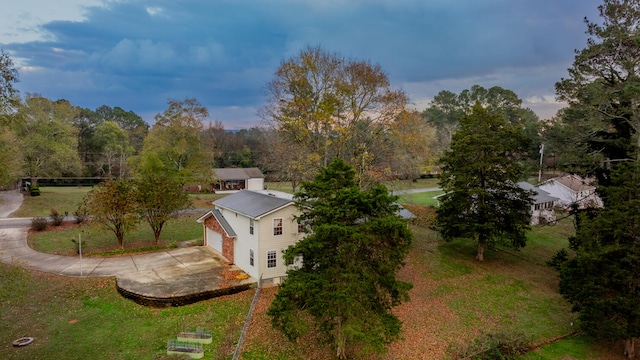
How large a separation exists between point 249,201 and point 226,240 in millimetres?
2889

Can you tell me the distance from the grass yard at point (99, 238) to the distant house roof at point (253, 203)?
5.69 metres

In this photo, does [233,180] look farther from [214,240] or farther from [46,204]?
[214,240]

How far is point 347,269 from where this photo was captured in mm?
10914

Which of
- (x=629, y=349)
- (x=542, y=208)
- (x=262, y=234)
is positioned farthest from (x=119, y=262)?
(x=542, y=208)

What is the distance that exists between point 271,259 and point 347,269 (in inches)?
331

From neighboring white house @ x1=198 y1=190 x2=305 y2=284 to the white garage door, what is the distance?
1.75 metres

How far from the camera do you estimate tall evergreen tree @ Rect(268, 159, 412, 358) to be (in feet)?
35.1

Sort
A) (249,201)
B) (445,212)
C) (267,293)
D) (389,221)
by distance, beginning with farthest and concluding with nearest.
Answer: (445,212)
(249,201)
(267,293)
(389,221)

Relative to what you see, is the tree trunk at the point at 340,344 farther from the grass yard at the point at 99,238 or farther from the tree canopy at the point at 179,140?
the tree canopy at the point at 179,140

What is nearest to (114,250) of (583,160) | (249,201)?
(249,201)

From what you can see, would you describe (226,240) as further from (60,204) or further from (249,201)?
(60,204)

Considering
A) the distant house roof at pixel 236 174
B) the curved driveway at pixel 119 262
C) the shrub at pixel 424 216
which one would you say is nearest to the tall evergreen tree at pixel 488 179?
the shrub at pixel 424 216

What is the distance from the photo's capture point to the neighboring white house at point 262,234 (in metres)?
18.1

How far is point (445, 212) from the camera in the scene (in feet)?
74.2
